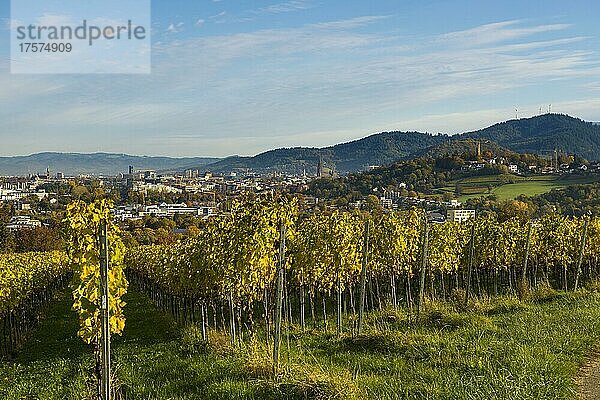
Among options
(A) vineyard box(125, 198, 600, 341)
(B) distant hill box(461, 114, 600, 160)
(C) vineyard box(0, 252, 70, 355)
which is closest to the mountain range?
(B) distant hill box(461, 114, 600, 160)

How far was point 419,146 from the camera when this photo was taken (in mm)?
149625

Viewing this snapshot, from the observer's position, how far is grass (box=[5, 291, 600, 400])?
25.2 ft

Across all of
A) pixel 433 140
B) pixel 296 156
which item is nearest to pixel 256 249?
pixel 296 156

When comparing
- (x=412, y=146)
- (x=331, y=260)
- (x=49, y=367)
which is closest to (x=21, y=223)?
(x=331, y=260)

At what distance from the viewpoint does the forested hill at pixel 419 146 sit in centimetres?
12319

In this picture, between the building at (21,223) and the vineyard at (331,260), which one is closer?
the vineyard at (331,260)

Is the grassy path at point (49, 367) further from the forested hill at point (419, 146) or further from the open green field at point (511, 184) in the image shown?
the forested hill at point (419, 146)

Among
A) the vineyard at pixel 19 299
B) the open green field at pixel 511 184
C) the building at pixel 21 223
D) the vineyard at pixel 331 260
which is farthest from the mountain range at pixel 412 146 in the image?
the vineyard at pixel 19 299

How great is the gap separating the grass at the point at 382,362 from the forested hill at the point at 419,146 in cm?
10646

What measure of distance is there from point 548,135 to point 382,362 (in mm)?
139448

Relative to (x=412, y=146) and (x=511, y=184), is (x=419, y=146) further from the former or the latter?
(x=511, y=184)

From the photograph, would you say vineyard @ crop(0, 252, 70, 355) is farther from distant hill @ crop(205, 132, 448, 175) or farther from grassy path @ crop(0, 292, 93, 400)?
distant hill @ crop(205, 132, 448, 175)

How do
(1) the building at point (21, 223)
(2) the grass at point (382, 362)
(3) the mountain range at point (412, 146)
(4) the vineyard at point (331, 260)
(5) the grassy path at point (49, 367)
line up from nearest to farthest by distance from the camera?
(2) the grass at point (382, 362), (5) the grassy path at point (49, 367), (4) the vineyard at point (331, 260), (1) the building at point (21, 223), (3) the mountain range at point (412, 146)

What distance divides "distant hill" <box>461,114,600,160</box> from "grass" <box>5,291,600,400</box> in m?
113
